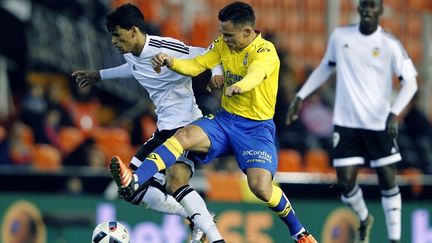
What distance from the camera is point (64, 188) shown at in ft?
60.6

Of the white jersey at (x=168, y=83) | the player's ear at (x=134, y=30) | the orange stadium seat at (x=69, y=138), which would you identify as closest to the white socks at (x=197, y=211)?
the white jersey at (x=168, y=83)

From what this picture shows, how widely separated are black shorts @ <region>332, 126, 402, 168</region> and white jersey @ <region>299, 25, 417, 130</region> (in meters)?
0.08

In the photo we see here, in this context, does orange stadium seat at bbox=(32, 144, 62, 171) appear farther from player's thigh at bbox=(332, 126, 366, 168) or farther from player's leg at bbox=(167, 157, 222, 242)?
player's leg at bbox=(167, 157, 222, 242)

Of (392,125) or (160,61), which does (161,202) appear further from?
(392,125)

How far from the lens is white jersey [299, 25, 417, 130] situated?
50.6 ft

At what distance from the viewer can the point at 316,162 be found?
70.2ft

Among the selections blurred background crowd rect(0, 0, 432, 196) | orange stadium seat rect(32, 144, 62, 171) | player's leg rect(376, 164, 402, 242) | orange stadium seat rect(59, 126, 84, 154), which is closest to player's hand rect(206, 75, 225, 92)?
player's leg rect(376, 164, 402, 242)

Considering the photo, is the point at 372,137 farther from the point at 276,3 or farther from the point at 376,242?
the point at 276,3

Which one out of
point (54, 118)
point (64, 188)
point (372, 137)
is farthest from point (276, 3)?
point (372, 137)

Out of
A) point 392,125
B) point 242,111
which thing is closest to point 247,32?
point 242,111

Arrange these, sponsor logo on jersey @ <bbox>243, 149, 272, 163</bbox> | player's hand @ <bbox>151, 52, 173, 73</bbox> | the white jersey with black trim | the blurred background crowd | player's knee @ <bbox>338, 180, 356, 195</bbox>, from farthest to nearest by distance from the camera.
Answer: the blurred background crowd < player's knee @ <bbox>338, 180, 356, 195</bbox> < the white jersey with black trim < sponsor logo on jersey @ <bbox>243, 149, 272, 163</bbox> < player's hand @ <bbox>151, 52, 173, 73</bbox>

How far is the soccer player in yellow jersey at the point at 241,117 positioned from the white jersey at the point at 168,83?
41cm

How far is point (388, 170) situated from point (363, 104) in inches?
31.9

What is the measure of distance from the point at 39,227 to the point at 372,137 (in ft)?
16.5
